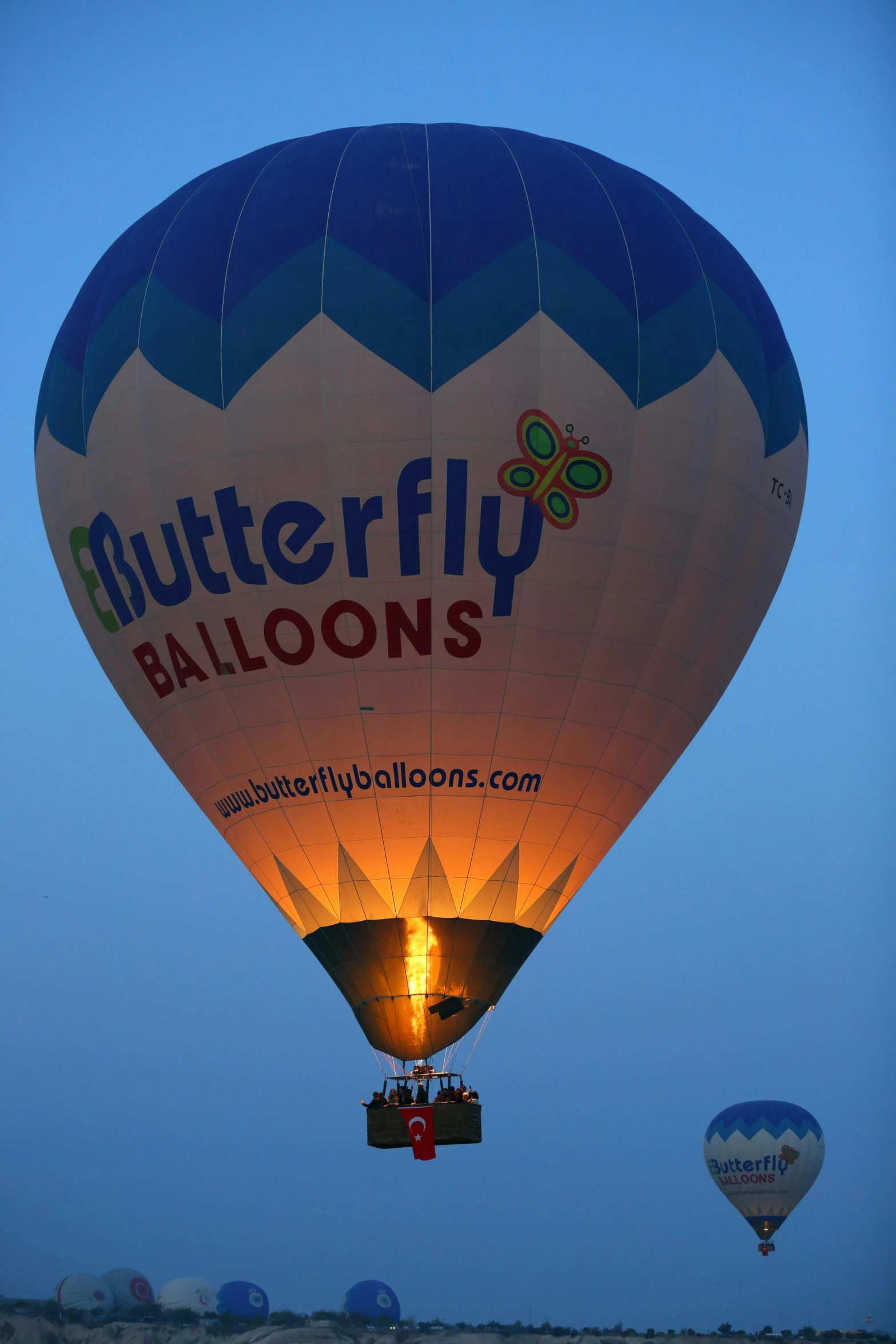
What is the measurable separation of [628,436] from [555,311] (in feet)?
4.00

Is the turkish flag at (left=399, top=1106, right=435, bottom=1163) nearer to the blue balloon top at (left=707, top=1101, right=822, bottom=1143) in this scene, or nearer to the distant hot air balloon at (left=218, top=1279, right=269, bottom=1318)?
the blue balloon top at (left=707, top=1101, right=822, bottom=1143)

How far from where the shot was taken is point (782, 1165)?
3481cm

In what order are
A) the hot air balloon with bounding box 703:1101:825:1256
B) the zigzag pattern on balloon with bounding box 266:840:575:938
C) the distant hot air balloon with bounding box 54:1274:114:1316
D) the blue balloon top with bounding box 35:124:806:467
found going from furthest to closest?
the distant hot air balloon with bounding box 54:1274:114:1316, the hot air balloon with bounding box 703:1101:825:1256, the zigzag pattern on balloon with bounding box 266:840:575:938, the blue balloon top with bounding box 35:124:806:467

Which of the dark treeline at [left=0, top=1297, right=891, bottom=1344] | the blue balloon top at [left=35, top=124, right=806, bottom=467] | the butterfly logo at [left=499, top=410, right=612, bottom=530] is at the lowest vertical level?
the dark treeline at [left=0, top=1297, right=891, bottom=1344]

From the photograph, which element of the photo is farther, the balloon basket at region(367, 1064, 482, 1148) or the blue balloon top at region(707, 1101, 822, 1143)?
the blue balloon top at region(707, 1101, 822, 1143)

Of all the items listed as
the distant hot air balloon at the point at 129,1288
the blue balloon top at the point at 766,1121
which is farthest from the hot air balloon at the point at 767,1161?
the distant hot air balloon at the point at 129,1288

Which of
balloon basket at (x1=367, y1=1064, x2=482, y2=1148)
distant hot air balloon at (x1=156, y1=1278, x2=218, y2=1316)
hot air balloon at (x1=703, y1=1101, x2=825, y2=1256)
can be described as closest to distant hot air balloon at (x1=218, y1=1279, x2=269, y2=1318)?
distant hot air balloon at (x1=156, y1=1278, x2=218, y2=1316)

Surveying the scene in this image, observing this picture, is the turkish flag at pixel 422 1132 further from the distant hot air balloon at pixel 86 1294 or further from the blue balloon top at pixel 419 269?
the distant hot air balloon at pixel 86 1294

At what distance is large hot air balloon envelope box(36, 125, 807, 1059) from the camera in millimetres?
16188

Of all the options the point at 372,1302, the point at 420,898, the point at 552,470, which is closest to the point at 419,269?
the point at 552,470

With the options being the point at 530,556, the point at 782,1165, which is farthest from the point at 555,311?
the point at 782,1165

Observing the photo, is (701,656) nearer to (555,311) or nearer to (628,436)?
(628,436)

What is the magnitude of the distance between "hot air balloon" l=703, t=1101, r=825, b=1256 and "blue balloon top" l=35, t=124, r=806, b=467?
20.5 m

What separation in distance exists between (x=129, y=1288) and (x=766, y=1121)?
19.4 metres
